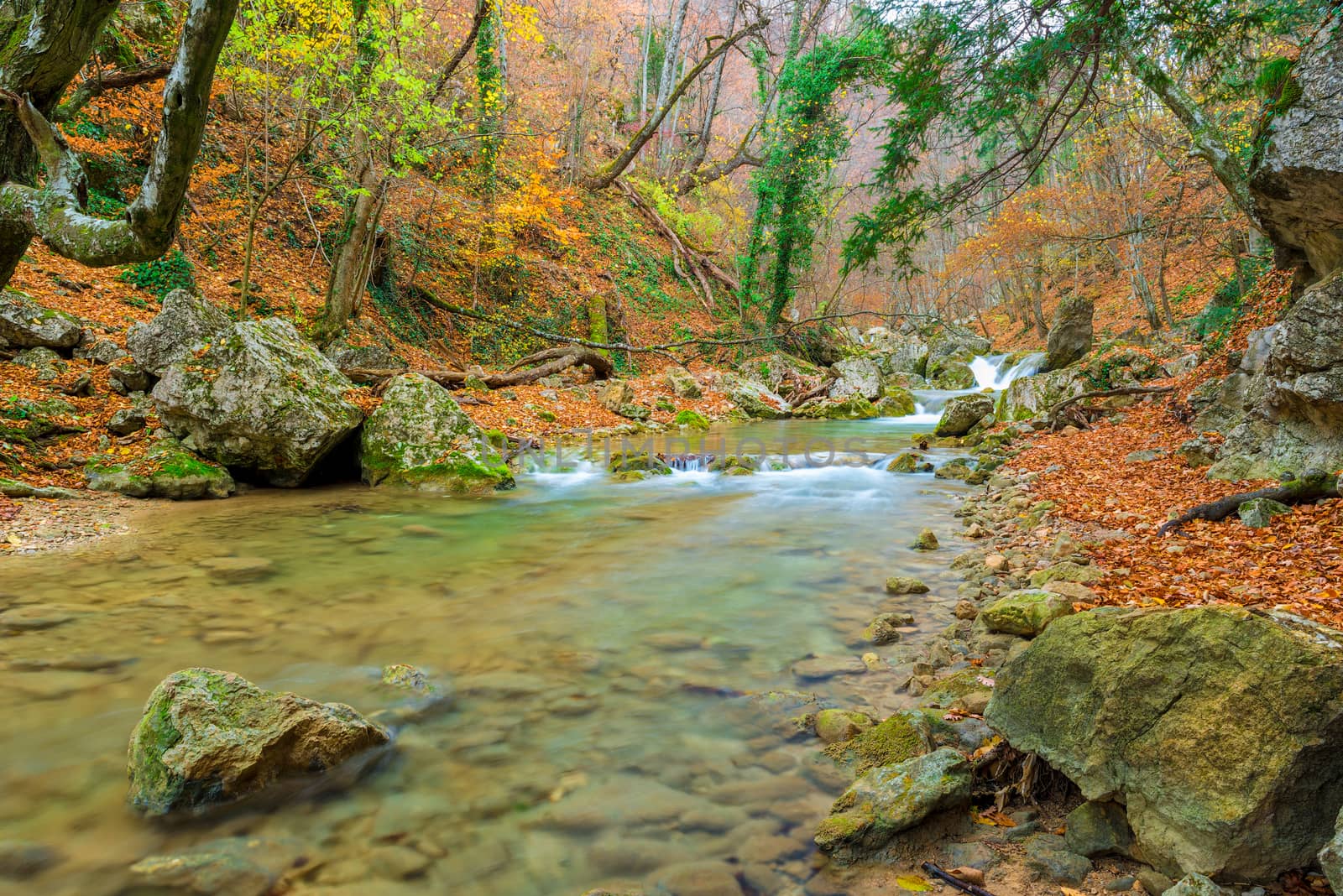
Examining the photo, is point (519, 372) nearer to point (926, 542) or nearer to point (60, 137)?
point (60, 137)

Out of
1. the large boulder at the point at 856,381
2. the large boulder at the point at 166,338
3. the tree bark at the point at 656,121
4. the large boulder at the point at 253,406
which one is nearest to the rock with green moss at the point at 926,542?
the large boulder at the point at 253,406

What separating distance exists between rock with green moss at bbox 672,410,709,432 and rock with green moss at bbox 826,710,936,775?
1252 centimetres

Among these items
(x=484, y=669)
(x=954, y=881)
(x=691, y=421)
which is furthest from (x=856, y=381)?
(x=954, y=881)

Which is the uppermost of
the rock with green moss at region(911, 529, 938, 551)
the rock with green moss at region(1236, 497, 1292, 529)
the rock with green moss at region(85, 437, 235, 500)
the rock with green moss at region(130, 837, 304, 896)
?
the rock with green moss at region(1236, 497, 1292, 529)

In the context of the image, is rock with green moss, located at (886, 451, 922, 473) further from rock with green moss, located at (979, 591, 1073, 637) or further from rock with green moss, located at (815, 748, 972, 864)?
rock with green moss, located at (815, 748, 972, 864)

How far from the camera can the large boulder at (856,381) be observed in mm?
18828

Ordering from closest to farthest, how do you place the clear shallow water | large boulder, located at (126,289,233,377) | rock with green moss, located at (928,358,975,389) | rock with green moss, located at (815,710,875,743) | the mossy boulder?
the clear shallow water, rock with green moss, located at (815,710,875,743), large boulder, located at (126,289,233,377), the mossy boulder, rock with green moss, located at (928,358,975,389)

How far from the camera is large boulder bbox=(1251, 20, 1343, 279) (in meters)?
4.84

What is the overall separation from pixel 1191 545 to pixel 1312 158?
3.42 meters

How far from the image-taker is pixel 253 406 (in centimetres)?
723

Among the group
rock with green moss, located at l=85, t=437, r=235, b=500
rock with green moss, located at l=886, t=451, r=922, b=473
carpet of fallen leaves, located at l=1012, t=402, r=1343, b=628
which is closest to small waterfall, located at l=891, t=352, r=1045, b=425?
rock with green moss, located at l=886, t=451, r=922, b=473

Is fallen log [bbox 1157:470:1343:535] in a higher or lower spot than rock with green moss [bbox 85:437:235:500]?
higher

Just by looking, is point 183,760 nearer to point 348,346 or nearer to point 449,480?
point 449,480

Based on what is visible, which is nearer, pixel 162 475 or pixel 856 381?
pixel 162 475
